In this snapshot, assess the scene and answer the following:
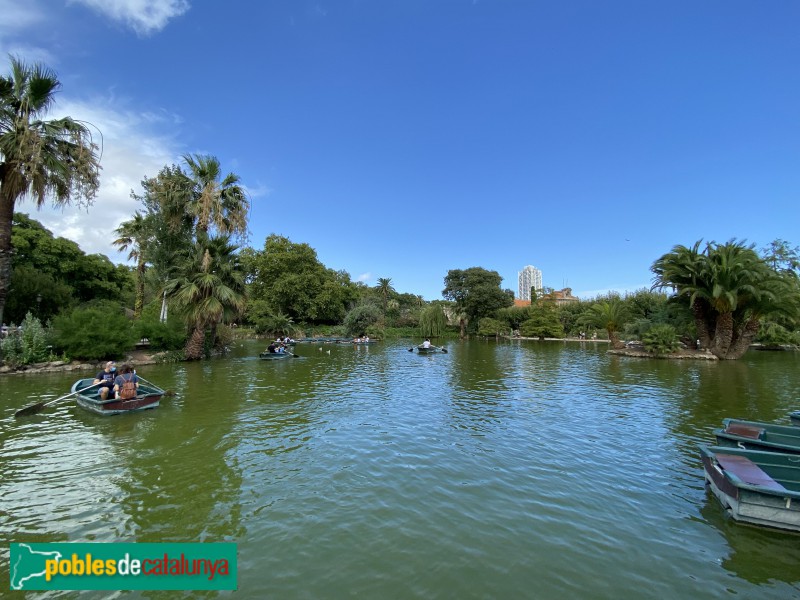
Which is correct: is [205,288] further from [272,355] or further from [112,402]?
[112,402]

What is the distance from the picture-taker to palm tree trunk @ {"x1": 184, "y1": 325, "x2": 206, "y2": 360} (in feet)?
89.0

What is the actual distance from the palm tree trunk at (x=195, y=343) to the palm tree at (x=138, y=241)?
553cm

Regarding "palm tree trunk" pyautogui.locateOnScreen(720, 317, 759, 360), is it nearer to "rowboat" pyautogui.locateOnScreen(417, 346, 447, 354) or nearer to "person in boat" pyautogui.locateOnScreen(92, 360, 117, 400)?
"rowboat" pyautogui.locateOnScreen(417, 346, 447, 354)

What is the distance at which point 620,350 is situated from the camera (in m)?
37.2

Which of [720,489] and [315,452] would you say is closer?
[720,489]

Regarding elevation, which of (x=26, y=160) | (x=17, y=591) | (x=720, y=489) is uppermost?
(x=26, y=160)

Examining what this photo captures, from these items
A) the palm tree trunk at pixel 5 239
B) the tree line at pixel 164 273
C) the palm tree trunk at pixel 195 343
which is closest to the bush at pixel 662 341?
the tree line at pixel 164 273

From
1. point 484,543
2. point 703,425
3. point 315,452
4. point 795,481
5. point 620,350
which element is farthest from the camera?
point 620,350

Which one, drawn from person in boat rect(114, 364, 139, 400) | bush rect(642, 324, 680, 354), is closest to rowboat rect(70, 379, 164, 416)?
person in boat rect(114, 364, 139, 400)

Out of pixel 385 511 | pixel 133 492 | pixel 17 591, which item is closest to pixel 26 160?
pixel 133 492

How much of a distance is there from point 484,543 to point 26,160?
22.2 metres

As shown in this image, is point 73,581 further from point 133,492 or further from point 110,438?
point 110,438

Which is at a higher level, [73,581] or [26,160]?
[26,160]

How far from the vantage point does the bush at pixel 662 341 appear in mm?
33656
